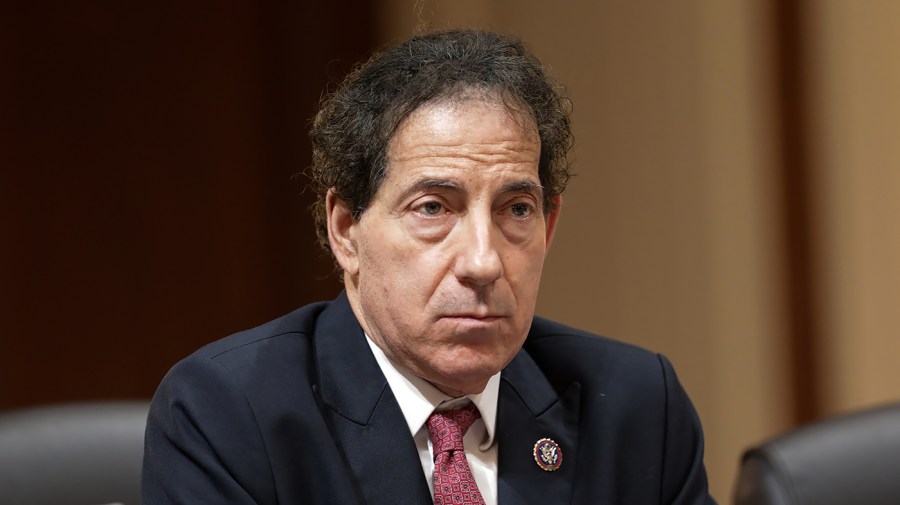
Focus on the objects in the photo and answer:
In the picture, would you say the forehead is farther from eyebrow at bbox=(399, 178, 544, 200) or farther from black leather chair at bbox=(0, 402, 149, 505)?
black leather chair at bbox=(0, 402, 149, 505)

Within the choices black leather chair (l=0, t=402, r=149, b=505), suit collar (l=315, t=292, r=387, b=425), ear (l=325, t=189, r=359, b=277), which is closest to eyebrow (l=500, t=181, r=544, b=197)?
ear (l=325, t=189, r=359, b=277)

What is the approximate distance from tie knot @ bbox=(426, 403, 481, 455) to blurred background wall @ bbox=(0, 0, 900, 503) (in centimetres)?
202

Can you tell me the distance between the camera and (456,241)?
1.75 meters

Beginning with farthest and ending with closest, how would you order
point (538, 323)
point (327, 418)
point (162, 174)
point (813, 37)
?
point (162, 174) → point (813, 37) → point (538, 323) → point (327, 418)

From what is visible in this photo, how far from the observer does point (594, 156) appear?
159 inches

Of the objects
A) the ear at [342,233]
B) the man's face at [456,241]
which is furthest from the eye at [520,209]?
the ear at [342,233]

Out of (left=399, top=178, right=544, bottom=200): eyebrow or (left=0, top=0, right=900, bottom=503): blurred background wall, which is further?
(left=0, top=0, right=900, bottom=503): blurred background wall

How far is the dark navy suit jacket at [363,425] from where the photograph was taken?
1758 millimetres

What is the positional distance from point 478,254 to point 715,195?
2299 millimetres

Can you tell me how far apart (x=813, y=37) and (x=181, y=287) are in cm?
221

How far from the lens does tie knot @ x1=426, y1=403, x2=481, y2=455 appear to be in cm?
185

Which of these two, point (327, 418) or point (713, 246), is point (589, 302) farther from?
point (327, 418)

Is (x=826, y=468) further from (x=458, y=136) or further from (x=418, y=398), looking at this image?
(x=458, y=136)

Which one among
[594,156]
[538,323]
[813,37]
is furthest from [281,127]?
[538,323]
